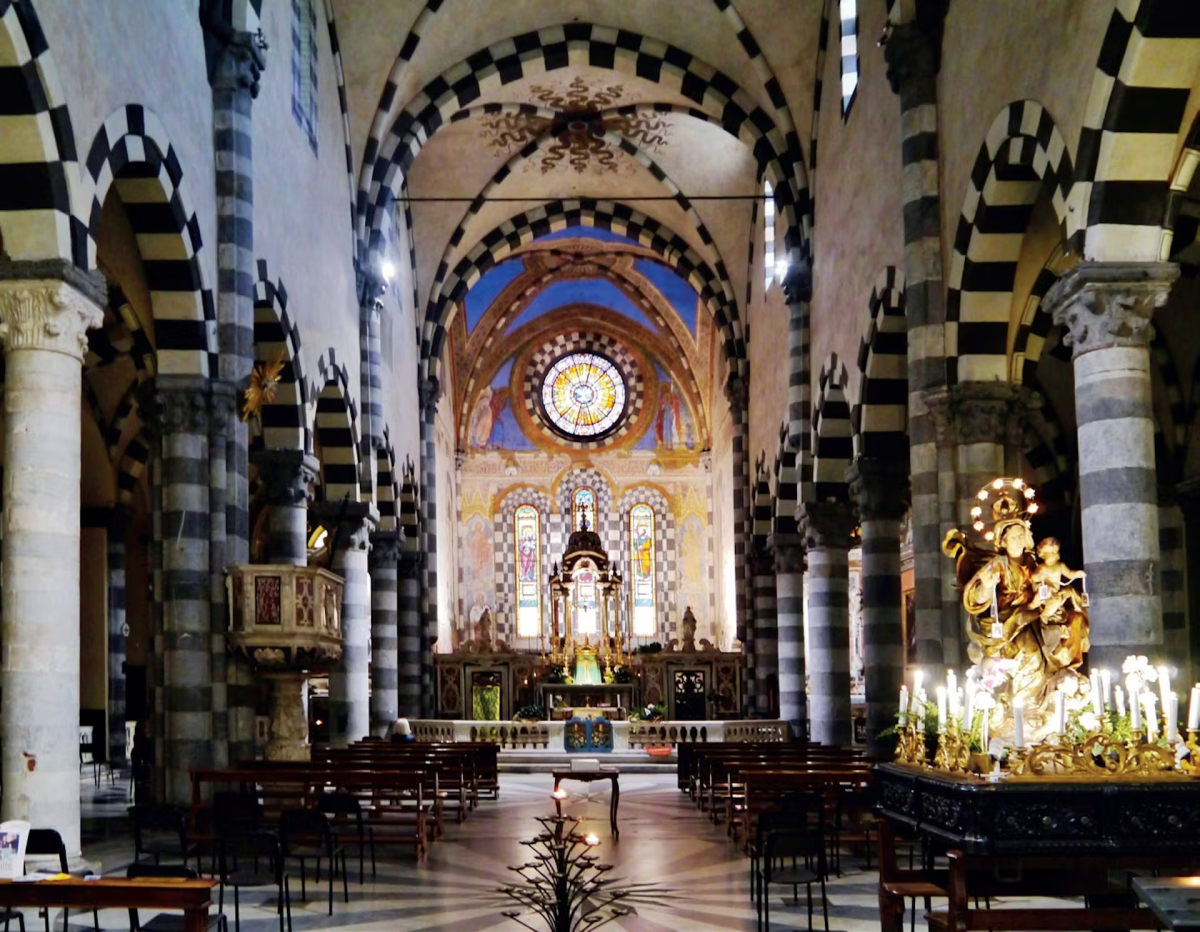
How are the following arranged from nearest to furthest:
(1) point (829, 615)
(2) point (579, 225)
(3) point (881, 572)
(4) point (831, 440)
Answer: (3) point (881, 572) → (4) point (831, 440) → (1) point (829, 615) → (2) point (579, 225)

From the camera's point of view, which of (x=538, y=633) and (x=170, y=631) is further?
(x=538, y=633)

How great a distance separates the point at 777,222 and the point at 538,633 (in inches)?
754

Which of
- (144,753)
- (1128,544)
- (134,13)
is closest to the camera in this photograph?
(1128,544)

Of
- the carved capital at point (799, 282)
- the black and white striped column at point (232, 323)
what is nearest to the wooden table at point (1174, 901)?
the black and white striped column at point (232, 323)

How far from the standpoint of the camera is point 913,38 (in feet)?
56.5

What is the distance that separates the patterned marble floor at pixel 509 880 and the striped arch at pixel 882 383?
570 cm

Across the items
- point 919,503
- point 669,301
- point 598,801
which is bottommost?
point 598,801

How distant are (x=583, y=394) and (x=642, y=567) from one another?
553cm

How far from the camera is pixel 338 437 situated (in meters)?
25.0

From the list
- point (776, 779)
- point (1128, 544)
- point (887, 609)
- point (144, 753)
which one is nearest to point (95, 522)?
point (144, 753)

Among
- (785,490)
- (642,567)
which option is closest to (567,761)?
(785,490)

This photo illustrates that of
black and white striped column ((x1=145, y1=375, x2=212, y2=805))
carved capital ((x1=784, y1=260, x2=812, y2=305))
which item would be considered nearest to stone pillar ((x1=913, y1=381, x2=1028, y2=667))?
black and white striped column ((x1=145, y1=375, x2=212, y2=805))

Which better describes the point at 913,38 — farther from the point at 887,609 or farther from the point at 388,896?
the point at 388,896

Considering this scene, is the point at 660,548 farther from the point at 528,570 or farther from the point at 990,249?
the point at 990,249
